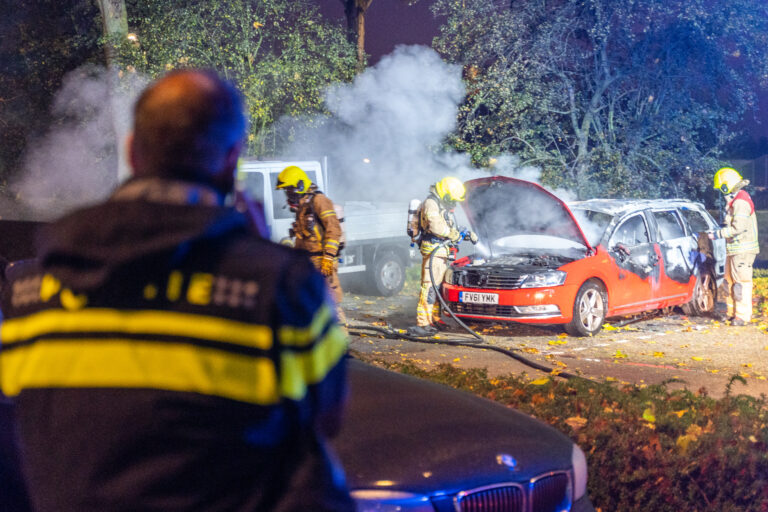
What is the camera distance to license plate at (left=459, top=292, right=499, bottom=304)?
959 cm

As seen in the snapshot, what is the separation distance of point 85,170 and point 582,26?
49.0 ft

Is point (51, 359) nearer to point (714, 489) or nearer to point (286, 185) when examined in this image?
point (714, 489)

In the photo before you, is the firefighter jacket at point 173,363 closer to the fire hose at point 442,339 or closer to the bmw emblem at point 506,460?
the bmw emblem at point 506,460

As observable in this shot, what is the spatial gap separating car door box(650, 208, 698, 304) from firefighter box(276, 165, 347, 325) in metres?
4.72

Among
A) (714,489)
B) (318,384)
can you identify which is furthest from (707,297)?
(318,384)

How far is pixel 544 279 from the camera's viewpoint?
9.42 metres

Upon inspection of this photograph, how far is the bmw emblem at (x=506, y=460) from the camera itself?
281 centimetres

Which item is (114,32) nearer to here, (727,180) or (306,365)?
(727,180)

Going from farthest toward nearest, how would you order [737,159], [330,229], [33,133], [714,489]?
[737,159] → [33,133] → [330,229] → [714,489]

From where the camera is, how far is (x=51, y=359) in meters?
1.37

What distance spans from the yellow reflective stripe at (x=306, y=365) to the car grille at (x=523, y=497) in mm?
1432

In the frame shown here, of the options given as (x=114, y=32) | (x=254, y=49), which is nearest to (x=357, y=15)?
(x=254, y=49)

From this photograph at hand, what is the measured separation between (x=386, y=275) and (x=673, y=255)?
5268 mm

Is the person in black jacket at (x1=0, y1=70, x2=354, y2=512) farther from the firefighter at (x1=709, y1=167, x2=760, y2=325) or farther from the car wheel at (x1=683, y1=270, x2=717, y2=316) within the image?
the car wheel at (x1=683, y1=270, x2=717, y2=316)
